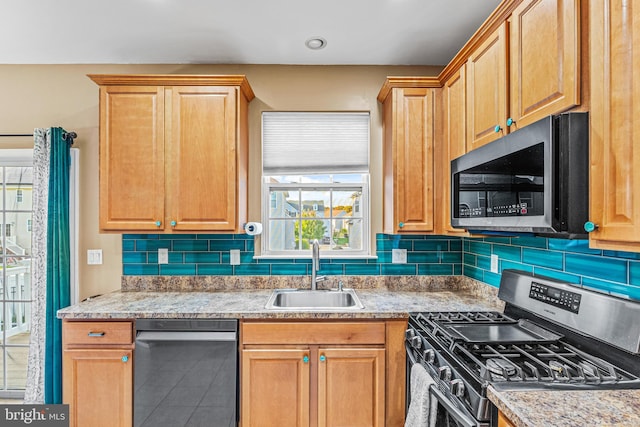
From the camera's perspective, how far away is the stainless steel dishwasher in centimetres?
192

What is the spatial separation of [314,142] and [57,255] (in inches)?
75.9

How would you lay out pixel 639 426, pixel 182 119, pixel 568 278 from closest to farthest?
pixel 639 426 → pixel 568 278 → pixel 182 119

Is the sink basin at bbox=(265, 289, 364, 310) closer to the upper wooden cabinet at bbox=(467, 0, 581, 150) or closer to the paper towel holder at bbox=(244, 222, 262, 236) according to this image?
the paper towel holder at bbox=(244, 222, 262, 236)

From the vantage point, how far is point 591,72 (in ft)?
3.54

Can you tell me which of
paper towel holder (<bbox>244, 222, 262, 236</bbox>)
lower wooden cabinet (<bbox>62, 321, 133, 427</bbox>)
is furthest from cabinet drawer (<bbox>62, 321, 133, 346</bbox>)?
paper towel holder (<bbox>244, 222, 262, 236</bbox>)

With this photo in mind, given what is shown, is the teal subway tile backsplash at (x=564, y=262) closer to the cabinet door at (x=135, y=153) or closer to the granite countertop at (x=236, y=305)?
the granite countertop at (x=236, y=305)

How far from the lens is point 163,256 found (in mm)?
2553

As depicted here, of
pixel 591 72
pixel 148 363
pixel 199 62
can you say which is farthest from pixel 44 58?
pixel 591 72

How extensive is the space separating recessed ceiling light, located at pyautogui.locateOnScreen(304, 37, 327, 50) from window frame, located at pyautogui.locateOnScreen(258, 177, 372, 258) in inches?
36.9

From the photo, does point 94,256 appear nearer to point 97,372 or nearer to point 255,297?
point 97,372

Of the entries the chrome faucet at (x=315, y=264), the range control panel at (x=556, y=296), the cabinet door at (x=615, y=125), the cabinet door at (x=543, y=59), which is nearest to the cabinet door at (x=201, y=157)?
the chrome faucet at (x=315, y=264)

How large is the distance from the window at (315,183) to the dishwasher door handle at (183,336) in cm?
81

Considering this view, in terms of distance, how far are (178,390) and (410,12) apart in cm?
247

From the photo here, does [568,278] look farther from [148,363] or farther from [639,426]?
[148,363]
